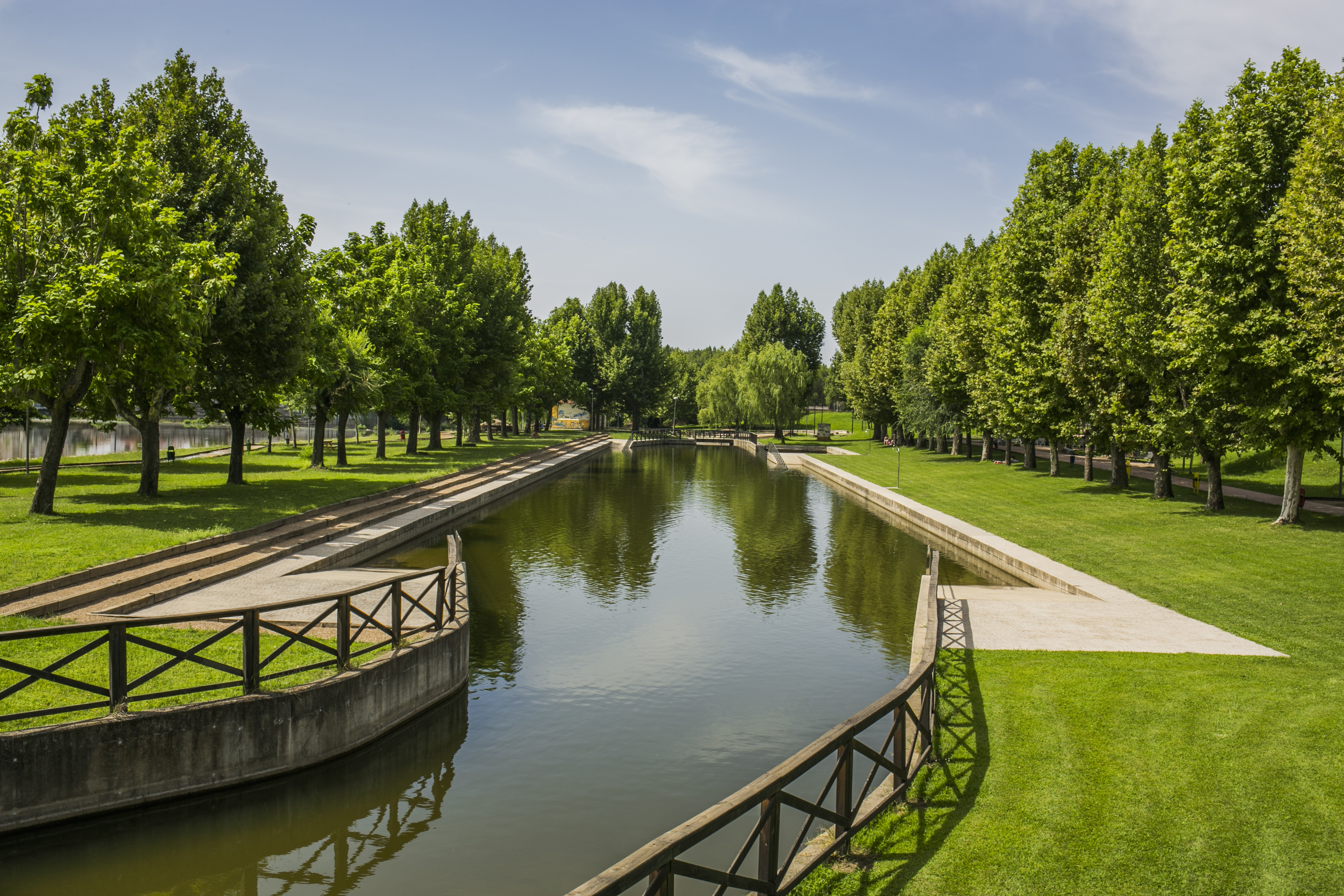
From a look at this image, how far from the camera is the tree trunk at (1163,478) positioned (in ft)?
104

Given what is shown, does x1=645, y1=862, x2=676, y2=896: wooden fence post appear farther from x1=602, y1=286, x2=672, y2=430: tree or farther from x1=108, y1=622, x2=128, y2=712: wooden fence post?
x1=602, y1=286, x2=672, y2=430: tree

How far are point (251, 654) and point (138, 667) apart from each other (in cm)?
194

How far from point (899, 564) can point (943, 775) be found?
16.6 meters

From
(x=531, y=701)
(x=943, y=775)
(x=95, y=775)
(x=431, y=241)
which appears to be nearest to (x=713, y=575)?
(x=531, y=701)

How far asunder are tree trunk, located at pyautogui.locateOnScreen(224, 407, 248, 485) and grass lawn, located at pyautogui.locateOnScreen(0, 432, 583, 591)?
0.48 metres

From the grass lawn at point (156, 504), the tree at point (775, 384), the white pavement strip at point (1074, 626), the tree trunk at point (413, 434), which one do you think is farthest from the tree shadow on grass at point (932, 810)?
the tree at point (775, 384)

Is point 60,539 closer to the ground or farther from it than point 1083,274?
closer to the ground

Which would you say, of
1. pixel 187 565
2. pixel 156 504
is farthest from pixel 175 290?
pixel 187 565

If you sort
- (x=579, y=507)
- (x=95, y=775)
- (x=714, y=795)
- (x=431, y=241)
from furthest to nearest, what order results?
(x=431, y=241), (x=579, y=507), (x=714, y=795), (x=95, y=775)

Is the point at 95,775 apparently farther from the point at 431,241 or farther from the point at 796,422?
the point at 796,422

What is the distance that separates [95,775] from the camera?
8883 mm

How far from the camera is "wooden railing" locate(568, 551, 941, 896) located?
544cm

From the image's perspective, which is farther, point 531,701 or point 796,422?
point 796,422

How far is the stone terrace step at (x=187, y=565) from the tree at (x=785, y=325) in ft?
293
